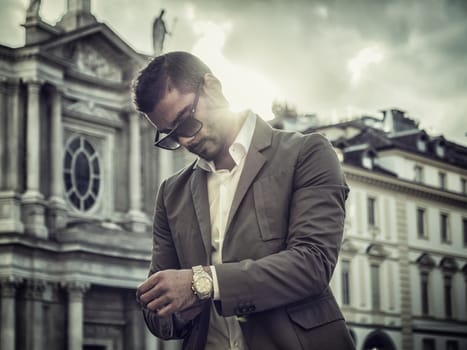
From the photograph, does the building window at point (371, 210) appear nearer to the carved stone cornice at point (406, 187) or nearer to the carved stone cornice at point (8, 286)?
the carved stone cornice at point (406, 187)

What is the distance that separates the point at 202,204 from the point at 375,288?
36.3 m

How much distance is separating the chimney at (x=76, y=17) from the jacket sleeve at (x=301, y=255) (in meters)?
27.5

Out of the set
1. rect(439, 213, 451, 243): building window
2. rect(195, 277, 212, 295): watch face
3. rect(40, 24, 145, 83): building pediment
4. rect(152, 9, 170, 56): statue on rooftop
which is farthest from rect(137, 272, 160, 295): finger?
rect(439, 213, 451, 243): building window

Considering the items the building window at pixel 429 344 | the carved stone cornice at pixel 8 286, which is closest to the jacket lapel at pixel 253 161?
the carved stone cornice at pixel 8 286

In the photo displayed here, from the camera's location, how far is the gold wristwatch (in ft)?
9.10

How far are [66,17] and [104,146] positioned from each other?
3.84m

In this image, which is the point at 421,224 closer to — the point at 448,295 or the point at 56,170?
the point at 448,295

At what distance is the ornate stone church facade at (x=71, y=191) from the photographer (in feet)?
86.6

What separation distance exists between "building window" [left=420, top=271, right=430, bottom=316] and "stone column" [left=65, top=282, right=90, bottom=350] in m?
17.9

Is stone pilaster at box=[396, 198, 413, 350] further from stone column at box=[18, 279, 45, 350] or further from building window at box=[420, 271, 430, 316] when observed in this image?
stone column at box=[18, 279, 45, 350]

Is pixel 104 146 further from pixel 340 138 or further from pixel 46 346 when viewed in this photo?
pixel 340 138

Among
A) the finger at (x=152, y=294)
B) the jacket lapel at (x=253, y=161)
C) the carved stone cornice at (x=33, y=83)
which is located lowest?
the finger at (x=152, y=294)

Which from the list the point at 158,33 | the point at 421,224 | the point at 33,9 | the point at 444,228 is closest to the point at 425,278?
the point at 421,224

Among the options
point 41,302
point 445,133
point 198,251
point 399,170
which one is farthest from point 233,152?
point 445,133
